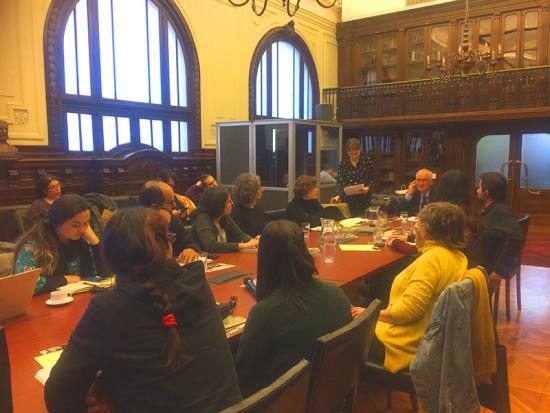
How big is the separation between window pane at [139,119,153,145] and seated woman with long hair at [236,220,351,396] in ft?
20.6

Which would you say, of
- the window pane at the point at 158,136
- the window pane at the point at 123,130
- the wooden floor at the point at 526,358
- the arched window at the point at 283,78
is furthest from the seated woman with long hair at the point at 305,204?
the arched window at the point at 283,78

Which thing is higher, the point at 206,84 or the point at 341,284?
the point at 206,84

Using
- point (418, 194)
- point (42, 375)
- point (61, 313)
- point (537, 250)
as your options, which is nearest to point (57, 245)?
point (61, 313)

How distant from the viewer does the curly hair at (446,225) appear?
7.48 feet

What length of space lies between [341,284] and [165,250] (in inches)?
53.9

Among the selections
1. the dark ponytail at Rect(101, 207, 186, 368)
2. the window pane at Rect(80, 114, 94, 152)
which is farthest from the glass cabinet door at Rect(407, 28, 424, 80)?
the dark ponytail at Rect(101, 207, 186, 368)

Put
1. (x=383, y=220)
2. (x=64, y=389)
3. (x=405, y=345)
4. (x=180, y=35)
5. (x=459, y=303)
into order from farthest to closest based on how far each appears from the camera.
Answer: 1. (x=180, y=35)
2. (x=383, y=220)
3. (x=405, y=345)
4. (x=459, y=303)
5. (x=64, y=389)

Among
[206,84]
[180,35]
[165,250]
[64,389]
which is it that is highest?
[180,35]

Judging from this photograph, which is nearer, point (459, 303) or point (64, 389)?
point (64, 389)

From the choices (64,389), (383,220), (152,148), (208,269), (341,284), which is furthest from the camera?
(152,148)

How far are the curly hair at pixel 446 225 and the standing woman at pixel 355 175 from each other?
3530 millimetres

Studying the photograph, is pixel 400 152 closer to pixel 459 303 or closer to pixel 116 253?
pixel 459 303

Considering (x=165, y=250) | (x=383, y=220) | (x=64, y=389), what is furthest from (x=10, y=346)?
(x=383, y=220)

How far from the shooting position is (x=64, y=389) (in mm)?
1245
